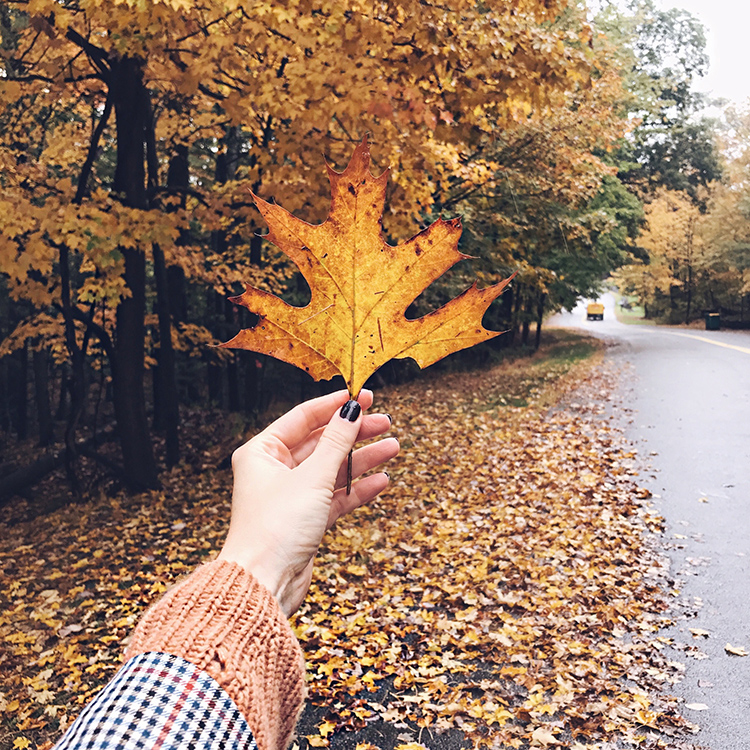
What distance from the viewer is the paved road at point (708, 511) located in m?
4.01

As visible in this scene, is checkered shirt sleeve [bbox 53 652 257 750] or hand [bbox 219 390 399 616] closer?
checkered shirt sleeve [bbox 53 652 257 750]

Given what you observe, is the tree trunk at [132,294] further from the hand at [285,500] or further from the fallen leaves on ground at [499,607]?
the hand at [285,500]

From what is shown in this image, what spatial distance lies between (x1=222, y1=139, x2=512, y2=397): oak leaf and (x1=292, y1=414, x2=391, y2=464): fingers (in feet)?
0.76

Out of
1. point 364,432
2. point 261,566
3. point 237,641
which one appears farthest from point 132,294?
point 237,641

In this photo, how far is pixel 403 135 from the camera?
19.0ft

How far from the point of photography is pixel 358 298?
1.34 m

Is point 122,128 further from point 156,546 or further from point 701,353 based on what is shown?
point 701,353

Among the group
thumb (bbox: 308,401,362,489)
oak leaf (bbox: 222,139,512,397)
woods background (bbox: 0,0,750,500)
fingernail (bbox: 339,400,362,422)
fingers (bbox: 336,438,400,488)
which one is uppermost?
woods background (bbox: 0,0,750,500)

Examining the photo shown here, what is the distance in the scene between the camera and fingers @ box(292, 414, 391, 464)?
1.60 meters

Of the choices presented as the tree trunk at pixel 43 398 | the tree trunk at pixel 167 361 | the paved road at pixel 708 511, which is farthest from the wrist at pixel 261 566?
the tree trunk at pixel 43 398

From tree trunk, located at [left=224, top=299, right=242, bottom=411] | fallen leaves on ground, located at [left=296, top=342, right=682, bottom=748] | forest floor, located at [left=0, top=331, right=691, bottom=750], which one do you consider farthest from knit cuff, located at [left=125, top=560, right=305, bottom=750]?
tree trunk, located at [left=224, top=299, right=242, bottom=411]

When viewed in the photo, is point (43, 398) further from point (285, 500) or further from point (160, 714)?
point (160, 714)

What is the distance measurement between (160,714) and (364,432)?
90 centimetres

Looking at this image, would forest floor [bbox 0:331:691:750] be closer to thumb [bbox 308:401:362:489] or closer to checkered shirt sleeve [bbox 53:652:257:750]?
thumb [bbox 308:401:362:489]
